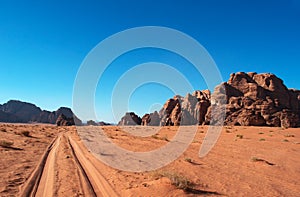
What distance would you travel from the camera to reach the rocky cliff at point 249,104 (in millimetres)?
44219

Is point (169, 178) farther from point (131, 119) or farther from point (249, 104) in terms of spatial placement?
point (131, 119)

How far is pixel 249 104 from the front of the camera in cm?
4903

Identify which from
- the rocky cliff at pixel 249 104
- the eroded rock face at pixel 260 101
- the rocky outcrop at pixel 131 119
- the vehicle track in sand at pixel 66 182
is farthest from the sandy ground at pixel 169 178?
the rocky outcrop at pixel 131 119

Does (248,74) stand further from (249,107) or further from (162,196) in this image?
(162,196)

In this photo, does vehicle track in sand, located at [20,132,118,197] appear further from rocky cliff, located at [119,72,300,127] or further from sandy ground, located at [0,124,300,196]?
rocky cliff, located at [119,72,300,127]

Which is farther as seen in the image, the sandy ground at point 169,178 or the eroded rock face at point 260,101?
the eroded rock face at point 260,101

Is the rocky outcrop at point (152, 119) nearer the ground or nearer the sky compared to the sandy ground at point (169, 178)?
nearer the sky

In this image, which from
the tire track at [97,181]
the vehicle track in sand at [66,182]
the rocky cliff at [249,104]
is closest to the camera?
the vehicle track in sand at [66,182]

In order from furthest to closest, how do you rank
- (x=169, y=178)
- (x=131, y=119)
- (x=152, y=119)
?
(x=131, y=119) → (x=152, y=119) → (x=169, y=178)

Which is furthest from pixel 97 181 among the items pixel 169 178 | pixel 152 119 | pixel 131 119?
pixel 131 119

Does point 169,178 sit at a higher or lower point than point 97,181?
higher

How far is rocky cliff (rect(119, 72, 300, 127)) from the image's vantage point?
145 feet

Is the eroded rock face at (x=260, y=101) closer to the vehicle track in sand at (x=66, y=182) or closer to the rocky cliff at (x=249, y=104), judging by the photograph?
the rocky cliff at (x=249, y=104)

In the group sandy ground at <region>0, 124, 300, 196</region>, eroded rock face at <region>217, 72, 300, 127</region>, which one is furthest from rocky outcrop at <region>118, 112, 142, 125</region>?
sandy ground at <region>0, 124, 300, 196</region>
